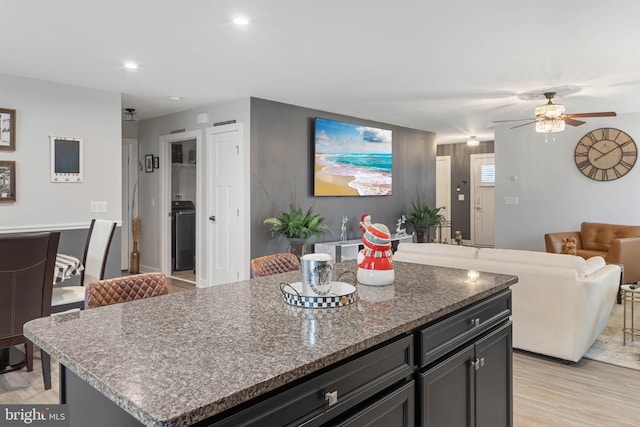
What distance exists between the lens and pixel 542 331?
10.7 ft

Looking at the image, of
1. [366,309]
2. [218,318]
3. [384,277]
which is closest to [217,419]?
[218,318]

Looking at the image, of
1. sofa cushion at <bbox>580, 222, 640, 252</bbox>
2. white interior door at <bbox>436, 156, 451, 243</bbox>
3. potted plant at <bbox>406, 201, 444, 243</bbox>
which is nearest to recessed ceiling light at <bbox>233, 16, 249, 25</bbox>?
potted plant at <bbox>406, 201, 444, 243</bbox>

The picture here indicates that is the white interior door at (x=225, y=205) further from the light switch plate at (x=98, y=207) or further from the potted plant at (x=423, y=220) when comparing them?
the potted plant at (x=423, y=220)

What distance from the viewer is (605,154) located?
21.1ft

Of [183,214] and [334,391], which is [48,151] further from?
[334,391]

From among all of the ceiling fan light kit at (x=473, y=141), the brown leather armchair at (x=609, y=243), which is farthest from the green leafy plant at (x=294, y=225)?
the ceiling fan light kit at (x=473, y=141)

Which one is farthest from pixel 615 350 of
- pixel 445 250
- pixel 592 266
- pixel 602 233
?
pixel 602 233

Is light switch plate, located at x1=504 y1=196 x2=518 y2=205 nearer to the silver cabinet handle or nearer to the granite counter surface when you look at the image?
the granite counter surface

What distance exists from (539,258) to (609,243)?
357 cm

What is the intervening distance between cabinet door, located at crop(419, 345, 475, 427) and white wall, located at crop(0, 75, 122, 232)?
4261mm

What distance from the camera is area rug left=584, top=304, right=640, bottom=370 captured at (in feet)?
10.8

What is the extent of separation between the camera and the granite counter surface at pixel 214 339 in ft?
2.80

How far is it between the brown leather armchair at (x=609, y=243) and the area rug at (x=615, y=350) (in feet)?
4.43

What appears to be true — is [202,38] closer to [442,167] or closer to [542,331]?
[542,331]
